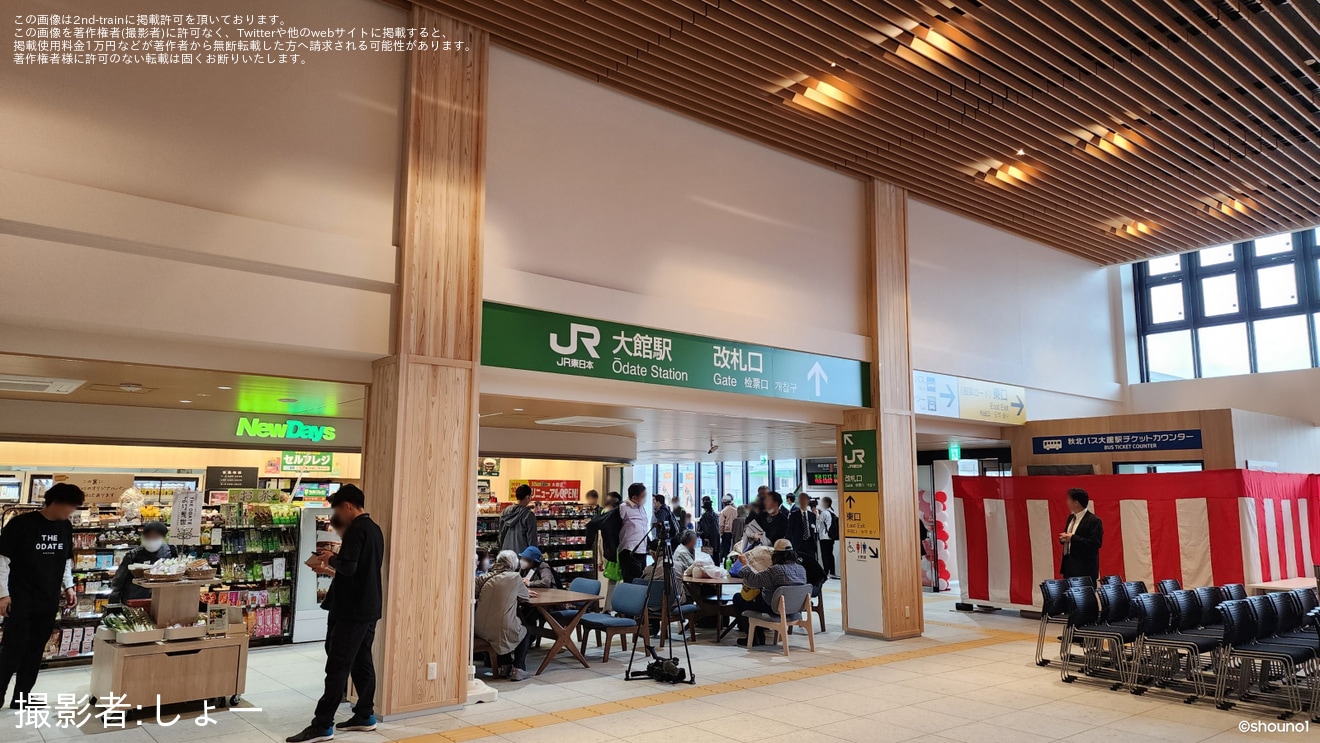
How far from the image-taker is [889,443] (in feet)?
29.7

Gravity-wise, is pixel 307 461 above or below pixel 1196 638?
above

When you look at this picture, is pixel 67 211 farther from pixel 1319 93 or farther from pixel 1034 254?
pixel 1034 254

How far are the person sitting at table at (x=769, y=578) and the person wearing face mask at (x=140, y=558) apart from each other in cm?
532

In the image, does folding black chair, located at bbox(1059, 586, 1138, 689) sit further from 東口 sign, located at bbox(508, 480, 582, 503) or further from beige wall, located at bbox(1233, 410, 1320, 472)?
東口 sign, located at bbox(508, 480, 582, 503)

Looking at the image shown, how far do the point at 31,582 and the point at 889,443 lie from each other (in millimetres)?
7696

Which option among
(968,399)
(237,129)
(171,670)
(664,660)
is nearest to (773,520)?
(968,399)

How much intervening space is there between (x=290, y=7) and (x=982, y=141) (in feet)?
21.4

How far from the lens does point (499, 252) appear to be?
21.4 ft

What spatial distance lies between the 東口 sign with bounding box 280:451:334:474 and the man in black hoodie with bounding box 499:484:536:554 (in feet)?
8.63

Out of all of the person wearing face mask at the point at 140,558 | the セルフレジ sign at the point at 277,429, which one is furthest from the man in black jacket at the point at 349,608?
the セルフレジ sign at the point at 277,429

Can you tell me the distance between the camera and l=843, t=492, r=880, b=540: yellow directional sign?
29.2 ft

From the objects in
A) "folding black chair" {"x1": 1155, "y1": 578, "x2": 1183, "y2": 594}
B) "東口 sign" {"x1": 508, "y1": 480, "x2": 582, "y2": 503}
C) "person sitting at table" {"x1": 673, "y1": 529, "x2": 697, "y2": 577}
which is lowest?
"folding black chair" {"x1": 1155, "y1": 578, "x2": 1183, "y2": 594}

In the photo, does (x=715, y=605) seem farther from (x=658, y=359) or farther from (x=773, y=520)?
(x=658, y=359)

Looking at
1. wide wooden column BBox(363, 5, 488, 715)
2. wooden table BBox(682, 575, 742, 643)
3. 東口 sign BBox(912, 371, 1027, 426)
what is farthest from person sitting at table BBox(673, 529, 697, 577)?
wide wooden column BBox(363, 5, 488, 715)
